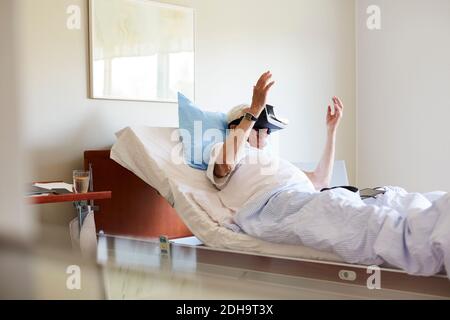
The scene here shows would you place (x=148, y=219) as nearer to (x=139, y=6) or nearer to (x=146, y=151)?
(x=146, y=151)

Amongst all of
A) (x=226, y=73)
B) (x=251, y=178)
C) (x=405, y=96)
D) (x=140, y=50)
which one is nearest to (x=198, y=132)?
(x=251, y=178)

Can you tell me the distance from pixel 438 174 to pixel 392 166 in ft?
1.03

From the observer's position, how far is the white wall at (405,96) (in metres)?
3.53

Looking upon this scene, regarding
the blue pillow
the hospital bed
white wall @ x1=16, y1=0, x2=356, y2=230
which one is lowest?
the hospital bed

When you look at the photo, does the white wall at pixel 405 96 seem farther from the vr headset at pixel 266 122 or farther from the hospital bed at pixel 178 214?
the hospital bed at pixel 178 214

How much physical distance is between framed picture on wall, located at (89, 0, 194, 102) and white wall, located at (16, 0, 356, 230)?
0.17 ft

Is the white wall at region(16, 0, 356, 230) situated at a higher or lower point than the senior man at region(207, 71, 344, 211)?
higher

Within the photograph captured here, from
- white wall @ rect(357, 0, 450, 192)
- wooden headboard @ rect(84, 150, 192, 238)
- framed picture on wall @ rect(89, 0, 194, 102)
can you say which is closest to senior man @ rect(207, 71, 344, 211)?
wooden headboard @ rect(84, 150, 192, 238)

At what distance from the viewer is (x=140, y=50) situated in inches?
107

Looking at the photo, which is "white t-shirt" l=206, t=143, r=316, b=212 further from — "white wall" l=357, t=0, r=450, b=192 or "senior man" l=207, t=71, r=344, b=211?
"white wall" l=357, t=0, r=450, b=192

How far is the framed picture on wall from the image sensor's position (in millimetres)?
2562

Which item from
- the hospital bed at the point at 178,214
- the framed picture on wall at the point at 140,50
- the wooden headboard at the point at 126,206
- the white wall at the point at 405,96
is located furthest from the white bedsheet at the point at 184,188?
the white wall at the point at 405,96

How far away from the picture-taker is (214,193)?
6.89ft
